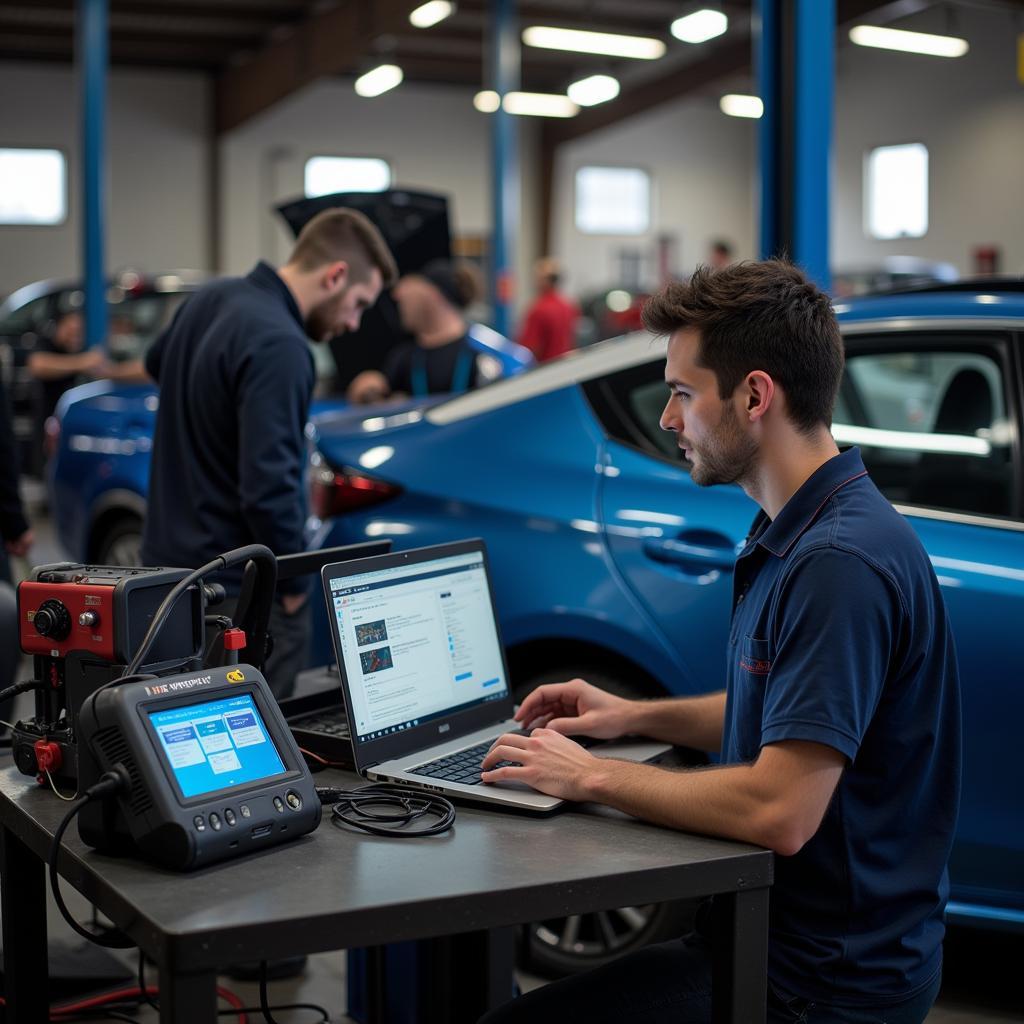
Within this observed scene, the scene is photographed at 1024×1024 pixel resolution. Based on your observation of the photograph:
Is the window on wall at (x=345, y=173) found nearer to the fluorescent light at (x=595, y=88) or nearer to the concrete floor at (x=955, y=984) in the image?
the fluorescent light at (x=595, y=88)

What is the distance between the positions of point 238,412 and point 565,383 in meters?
0.73

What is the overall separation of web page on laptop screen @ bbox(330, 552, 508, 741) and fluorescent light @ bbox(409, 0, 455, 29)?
11.3 m

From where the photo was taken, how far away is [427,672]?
2.18 m

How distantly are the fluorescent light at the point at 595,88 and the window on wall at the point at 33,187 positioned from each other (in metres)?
6.52

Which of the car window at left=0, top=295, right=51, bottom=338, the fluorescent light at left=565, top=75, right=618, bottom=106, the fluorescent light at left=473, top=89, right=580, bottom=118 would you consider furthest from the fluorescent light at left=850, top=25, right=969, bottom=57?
the car window at left=0, top=295, right=51, bottom=338

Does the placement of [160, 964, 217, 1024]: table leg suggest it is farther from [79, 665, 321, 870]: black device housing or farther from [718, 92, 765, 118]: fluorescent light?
[718, 92, 765, 118]: fluorescent light

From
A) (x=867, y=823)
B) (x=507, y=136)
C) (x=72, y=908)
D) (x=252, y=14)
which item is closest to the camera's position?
(x=867, y=823)

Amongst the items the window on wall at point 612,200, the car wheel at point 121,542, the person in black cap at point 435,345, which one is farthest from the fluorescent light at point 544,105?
the car wheel at point 121,542

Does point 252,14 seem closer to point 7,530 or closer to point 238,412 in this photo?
point 7,530

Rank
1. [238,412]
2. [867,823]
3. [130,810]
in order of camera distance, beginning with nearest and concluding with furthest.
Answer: [130,810] < [867,823] < [238,412]

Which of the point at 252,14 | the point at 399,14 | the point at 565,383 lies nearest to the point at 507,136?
the point at 399,14

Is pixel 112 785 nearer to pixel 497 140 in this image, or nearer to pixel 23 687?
pixel 23 687

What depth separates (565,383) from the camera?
10.8 ft

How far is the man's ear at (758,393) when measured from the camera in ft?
6.07
